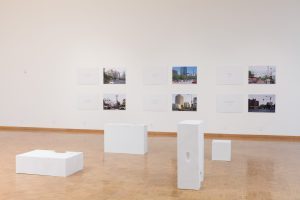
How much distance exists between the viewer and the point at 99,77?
51.5 feet

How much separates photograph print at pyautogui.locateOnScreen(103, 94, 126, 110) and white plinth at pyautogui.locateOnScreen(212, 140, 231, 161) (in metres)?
6.08

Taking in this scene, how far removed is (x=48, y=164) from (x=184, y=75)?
7768 mm

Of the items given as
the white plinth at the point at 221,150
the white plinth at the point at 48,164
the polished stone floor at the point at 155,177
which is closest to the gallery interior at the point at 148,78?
the white plinth at the point at 221,150

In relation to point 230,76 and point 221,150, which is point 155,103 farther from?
point 221,150

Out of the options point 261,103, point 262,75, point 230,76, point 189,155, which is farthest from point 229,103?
point 189,155

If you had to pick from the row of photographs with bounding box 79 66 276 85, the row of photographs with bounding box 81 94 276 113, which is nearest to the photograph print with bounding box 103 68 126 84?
the row of photographs with bounding box 79 66 276 85

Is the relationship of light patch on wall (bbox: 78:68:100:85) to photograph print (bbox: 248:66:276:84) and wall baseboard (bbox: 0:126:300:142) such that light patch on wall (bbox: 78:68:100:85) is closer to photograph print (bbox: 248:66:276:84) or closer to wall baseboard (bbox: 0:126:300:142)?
wall baseboard (bbox: 0:126:300:142)

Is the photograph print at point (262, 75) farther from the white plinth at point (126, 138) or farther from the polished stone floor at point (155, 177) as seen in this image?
the white plinth at point (126, 138)

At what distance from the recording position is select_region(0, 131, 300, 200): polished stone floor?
22.7 feet

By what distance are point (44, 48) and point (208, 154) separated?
9.06 meters

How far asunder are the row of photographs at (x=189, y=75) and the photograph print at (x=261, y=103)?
53 centimetres

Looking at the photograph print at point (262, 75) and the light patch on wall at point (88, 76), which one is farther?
the light patch on wall at point (88, 76)

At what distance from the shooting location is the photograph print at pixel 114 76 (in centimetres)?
1540

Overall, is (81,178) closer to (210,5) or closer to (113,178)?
(113,178)
